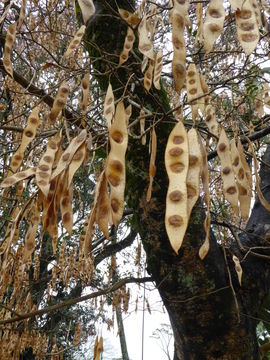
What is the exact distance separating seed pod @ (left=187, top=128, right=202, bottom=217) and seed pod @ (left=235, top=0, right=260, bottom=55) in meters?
0.17

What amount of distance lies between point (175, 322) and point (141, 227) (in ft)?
1.28

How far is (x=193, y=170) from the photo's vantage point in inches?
25.5

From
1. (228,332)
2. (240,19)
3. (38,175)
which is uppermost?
(240,19)

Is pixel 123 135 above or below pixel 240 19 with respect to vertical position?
below

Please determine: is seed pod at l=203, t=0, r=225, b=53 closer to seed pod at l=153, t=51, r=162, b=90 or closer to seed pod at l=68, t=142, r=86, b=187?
seed pod at l=153, t=51, r=162, b=90

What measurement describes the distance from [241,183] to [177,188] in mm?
333

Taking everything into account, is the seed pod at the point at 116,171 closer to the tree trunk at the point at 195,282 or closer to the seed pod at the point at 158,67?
the seed pod at the point at 158,67

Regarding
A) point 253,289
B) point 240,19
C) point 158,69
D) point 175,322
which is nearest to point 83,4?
point 158,69

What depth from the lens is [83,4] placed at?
2.59ft

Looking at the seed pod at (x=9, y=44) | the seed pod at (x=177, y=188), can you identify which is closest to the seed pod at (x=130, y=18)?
the seed pod at (x=9, y=44)

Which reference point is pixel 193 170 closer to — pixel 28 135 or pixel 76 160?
pixel 76 160

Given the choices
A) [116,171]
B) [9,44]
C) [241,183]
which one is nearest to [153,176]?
[116,171]

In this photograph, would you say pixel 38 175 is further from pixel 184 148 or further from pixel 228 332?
pixel 228 332

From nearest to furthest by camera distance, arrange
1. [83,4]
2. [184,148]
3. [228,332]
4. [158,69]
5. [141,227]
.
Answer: [184,148]
[83,4]
[158,69]
[228,332]
[141,227]
